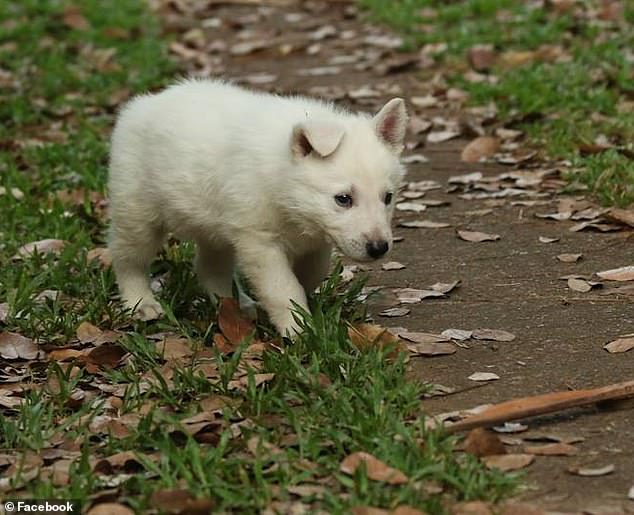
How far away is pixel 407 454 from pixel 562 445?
51 cm

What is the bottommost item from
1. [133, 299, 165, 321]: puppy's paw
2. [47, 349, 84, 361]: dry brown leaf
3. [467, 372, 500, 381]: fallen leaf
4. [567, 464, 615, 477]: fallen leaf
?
[133, 299, 165, 321]: puppy's paw

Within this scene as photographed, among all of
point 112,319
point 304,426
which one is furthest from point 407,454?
point 112,319

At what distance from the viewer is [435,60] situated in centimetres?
1026

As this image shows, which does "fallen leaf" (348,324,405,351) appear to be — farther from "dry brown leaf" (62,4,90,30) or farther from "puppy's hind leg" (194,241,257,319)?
"dry brown leaf" (62,4,90,30)

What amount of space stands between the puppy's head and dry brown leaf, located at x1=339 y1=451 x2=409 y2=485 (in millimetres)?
1113

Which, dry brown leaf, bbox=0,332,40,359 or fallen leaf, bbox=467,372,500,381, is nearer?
fallen leaf, bbox=467,372,500,381

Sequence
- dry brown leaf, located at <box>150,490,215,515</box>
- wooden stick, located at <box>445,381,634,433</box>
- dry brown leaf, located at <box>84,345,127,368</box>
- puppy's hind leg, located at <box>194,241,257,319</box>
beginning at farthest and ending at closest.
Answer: puppy's hind leg, located at <box>194,241,257,319</box> < dry brown leaf, located at <box>84,345,127,368</box> < wooden stick, located at <box>445,381,634,433</box> < dry brown leaf, located at <box>150,490,215,515</box>

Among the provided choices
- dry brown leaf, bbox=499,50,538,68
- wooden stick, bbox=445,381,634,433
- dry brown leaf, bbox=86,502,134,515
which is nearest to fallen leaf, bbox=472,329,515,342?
wooden stick, bbox=445,381,634,433

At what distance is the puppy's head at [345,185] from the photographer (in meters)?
4.63

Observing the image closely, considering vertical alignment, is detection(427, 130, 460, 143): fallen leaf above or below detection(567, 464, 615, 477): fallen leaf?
below

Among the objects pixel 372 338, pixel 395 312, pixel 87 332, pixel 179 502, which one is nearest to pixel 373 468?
pixel 179 502

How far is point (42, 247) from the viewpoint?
631cm

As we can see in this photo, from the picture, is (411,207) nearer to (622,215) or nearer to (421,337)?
(622,215)

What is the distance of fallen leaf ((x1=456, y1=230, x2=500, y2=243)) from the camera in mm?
6254
